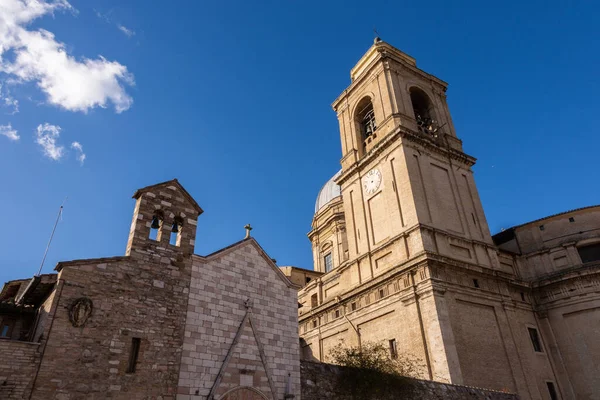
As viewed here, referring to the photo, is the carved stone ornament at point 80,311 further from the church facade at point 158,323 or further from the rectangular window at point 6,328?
the rectangular window at point 6,328

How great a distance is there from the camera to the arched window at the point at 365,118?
36.4 meters

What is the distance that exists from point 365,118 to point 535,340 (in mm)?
20823

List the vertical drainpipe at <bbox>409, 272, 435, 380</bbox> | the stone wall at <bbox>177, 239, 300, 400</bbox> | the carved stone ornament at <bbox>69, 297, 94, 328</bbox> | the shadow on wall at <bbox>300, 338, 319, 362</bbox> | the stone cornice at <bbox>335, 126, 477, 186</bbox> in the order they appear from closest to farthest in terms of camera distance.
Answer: the carved stone ornament at <bbox>69, 297, 94, 328</bbox>, the stone wall at <bbox>177, 239, 300, 400</bbox>, the vertical drainpipe at <bbox>409, 272, 435, 380</bbox>, the stone cornice at <bbox>335, 126, 477, 186</bbox>, the shadow on wall at <bbox>300, 338, 319, 362</bbox>

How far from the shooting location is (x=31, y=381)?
10102 mm

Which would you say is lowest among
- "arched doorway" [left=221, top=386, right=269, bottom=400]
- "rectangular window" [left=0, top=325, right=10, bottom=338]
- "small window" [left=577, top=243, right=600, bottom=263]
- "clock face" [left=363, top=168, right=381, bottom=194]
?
"arched doorway" [left=221, top=386, right=269, bottom=400]

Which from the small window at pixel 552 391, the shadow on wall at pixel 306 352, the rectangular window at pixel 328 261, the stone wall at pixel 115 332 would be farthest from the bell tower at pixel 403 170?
the stone wall at pixel 115 332

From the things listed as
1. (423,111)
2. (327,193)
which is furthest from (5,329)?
(327,193)

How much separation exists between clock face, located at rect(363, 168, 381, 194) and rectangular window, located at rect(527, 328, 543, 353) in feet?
44.3

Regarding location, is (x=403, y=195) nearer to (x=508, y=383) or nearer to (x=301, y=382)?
(x=508, y=383)

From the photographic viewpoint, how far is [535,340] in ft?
92.1

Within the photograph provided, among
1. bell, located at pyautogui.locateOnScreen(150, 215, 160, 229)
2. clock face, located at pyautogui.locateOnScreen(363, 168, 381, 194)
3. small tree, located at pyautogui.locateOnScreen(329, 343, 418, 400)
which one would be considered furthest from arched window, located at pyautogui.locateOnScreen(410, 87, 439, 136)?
bell, located at pyautogui.locateOnScreen(150, 215, 160, 229)

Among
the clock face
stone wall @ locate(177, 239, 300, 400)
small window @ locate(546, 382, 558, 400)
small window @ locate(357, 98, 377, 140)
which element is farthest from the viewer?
small window @ locate(357, 98, 377, 140)

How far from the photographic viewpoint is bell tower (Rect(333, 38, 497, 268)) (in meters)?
27.8

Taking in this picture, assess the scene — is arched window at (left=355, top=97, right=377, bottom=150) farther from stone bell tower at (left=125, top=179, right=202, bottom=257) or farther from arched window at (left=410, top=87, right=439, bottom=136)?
stone bell tower at (left=125, top=179, right=202, bottom=257)
